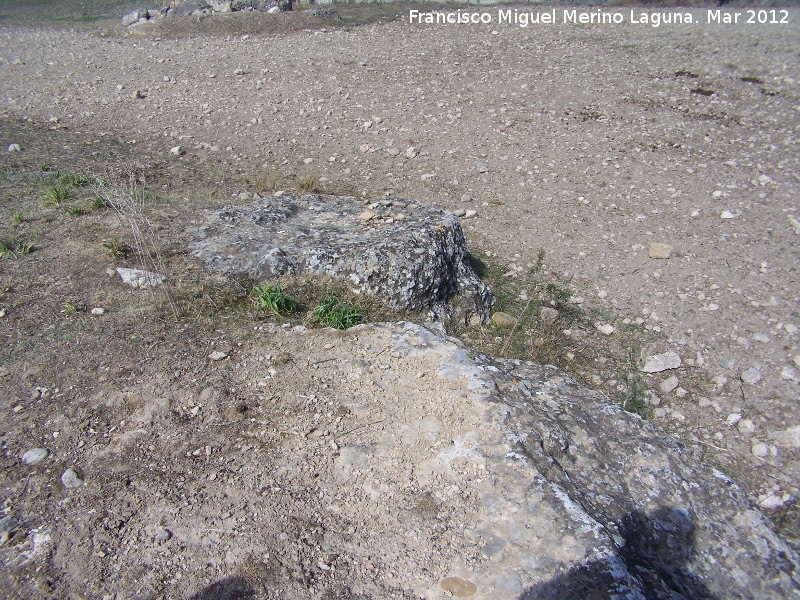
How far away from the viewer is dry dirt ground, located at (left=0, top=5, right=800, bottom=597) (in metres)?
2.95

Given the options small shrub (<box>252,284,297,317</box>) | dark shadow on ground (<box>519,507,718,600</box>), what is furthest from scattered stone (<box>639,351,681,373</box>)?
small shrub (<box>252,284,297,317</box>)

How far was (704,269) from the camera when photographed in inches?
204

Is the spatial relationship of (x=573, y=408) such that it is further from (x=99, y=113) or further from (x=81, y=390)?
(x=99, y=113)

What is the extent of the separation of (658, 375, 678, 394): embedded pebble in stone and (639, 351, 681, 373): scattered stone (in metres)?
0.11

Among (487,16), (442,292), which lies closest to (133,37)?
(487,16)

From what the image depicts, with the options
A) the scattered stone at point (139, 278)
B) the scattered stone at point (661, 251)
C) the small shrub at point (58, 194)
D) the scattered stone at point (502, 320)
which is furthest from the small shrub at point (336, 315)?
the scattered stone at point (661, 251)

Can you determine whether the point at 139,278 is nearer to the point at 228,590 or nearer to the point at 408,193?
the point at 228,590

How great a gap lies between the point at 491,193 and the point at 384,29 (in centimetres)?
725

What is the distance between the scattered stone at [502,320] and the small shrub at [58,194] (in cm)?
367

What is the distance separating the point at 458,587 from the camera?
2150 mm

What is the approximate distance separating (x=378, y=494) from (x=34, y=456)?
1547mm

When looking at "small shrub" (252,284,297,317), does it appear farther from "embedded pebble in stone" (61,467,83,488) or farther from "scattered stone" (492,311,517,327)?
"scattered stone" (492,311,517,327)

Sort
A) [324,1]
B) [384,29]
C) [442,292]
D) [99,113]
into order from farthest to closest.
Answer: [324,1]
[384,29]
[99,113]
[442,292]

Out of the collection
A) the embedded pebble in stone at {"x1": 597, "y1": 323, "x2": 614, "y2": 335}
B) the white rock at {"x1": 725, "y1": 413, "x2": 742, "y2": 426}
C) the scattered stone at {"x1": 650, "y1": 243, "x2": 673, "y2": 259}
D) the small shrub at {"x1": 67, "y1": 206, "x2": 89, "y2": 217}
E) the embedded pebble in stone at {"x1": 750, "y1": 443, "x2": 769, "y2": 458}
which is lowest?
the embedded pebble in stone at {"x1": 750, "y1": 443, "x2": 769, "y2": 458}
